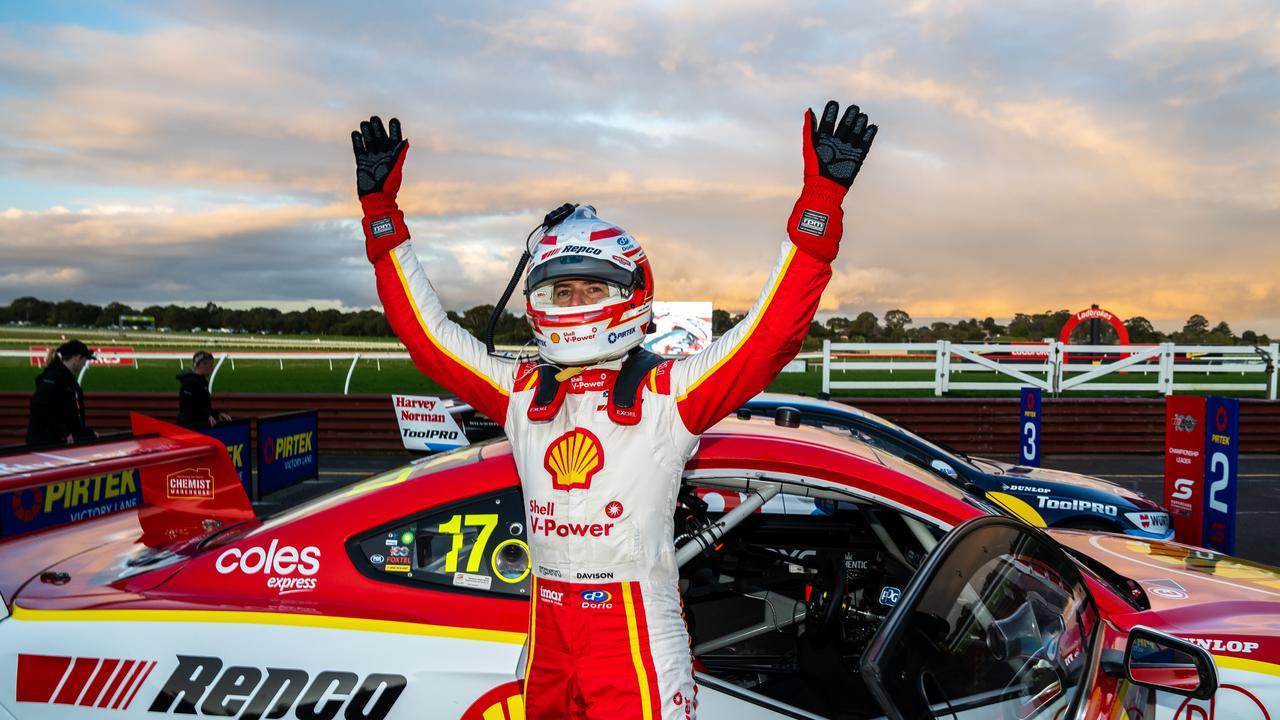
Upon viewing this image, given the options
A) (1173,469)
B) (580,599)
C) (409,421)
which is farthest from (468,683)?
(409,421)

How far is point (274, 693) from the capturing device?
2.19 m

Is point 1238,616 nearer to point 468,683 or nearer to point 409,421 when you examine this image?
point 468,683

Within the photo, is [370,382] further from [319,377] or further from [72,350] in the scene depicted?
[72,350]

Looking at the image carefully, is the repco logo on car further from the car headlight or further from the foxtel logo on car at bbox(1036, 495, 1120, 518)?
the car headlight

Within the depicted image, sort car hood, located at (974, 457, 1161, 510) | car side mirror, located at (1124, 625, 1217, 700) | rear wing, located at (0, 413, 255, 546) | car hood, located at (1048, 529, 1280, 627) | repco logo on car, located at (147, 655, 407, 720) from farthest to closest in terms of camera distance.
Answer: car hood, located at (974, 457, 1161, 510) → rear wing, located at (0, 413, 255, 546) → car hood, located at (1048, 529, 1280, 627) → repco logo on car, located at (147, 655, 407, 720) → car side mirror, located at (1124, 625, 1217, 700)

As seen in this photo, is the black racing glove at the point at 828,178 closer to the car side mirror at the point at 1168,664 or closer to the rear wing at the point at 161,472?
the car side mirror at the point at 1168,664

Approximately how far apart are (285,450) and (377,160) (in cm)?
810

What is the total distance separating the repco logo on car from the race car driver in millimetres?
478

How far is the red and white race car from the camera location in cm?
183

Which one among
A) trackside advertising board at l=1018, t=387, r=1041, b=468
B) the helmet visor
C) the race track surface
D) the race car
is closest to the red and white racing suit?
the helmet visor

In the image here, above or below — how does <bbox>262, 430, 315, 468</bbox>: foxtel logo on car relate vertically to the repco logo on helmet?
below

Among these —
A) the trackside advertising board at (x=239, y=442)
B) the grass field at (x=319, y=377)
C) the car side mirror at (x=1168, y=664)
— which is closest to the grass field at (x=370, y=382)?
the grass field at (x=319, y=377)

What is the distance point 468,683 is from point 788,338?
1.24 metres

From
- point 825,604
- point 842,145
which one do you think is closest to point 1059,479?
point 825,604
